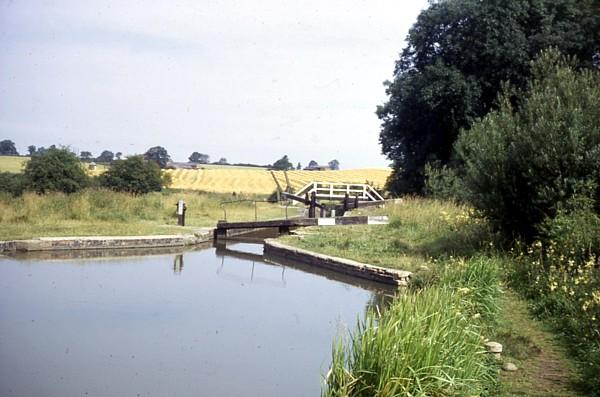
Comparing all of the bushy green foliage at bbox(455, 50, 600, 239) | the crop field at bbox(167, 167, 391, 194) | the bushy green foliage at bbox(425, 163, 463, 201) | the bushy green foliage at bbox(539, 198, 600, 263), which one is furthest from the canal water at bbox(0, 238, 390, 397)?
the crop field at bbox(167, 167, 391, 194)

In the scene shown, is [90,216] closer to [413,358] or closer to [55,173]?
[55,173]

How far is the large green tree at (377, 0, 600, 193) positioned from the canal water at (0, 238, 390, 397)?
1420 cm

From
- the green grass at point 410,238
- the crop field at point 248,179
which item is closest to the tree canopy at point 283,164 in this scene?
the crop field at point 248,179

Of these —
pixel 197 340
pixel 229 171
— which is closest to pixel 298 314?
pixel 197 340

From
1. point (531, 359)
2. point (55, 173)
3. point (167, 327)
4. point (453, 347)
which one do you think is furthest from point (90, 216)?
point (453, 347)

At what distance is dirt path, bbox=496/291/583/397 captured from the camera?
5.57 m

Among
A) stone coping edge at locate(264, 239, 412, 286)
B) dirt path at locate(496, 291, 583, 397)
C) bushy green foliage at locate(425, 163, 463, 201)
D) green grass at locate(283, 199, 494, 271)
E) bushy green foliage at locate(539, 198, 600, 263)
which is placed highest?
bushy green foliage at locate(425, 163, 463, 201)

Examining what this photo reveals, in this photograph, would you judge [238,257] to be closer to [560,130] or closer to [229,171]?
[560,130]

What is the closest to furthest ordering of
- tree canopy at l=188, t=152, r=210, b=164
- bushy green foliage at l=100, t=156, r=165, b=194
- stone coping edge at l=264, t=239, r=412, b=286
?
stone coping edge at l=264, t=239, r=412, b=286
bushy green foliage at l=100, t=156, r=165, b=194
tree canopy at l=188, t=152, r=210, b=164

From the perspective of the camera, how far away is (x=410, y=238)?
1666 centimetres

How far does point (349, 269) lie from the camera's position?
14.1m

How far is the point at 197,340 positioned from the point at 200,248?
11.7m

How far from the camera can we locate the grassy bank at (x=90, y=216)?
64.8 ft

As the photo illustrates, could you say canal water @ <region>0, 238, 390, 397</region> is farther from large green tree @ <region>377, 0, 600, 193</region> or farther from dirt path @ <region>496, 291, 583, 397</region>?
large green tree @ <region>377, 0, 600, 193</region>
